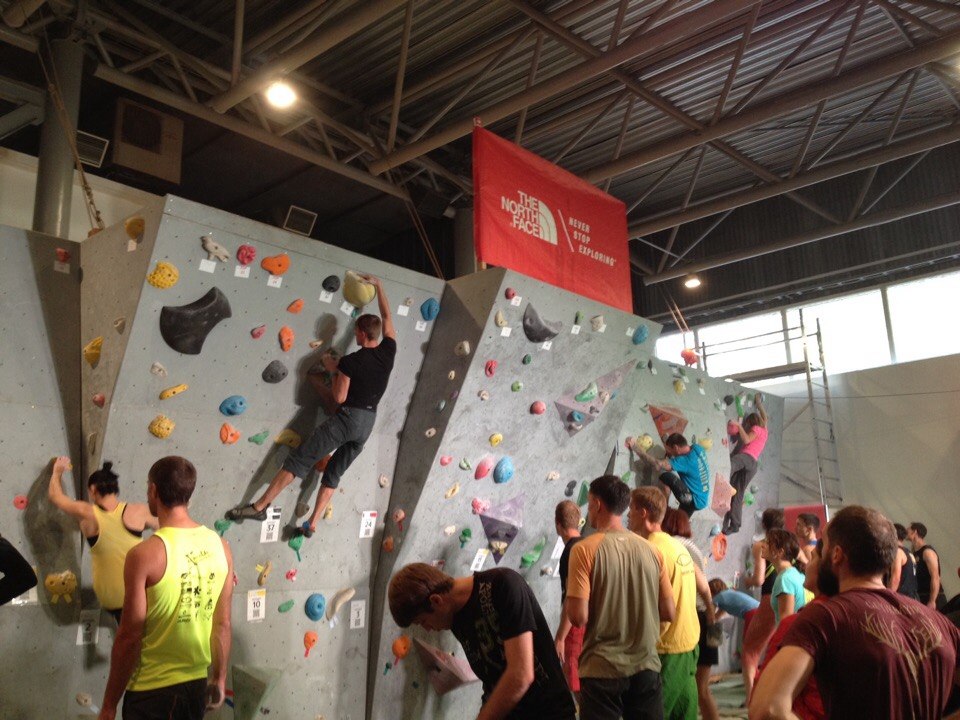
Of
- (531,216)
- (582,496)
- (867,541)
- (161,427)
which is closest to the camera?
(867,541)

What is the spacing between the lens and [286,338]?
4410 millimetres

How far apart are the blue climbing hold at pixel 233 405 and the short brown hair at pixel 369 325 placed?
0.76m

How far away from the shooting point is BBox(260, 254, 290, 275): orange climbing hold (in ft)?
14.0

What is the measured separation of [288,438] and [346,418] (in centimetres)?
35

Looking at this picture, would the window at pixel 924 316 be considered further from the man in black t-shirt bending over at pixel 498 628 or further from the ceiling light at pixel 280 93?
the man in black t-shirt bending over at pixel 498 628

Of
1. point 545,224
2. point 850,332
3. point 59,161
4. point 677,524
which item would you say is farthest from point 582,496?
point 850,332

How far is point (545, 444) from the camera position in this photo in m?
5.67

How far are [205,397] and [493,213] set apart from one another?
2.58 m

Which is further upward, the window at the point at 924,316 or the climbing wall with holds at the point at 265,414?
the window at the point at 924,316

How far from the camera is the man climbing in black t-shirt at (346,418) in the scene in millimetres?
4406

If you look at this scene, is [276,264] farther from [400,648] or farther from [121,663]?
[400,648]

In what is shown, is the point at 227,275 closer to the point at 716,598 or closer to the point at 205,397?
the point at 205,397

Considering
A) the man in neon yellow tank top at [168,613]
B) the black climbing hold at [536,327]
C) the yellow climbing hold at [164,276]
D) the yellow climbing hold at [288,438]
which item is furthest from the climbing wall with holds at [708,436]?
the man in neon yellow tank top at [168,613]

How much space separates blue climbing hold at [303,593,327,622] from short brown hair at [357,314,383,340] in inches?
58.8
